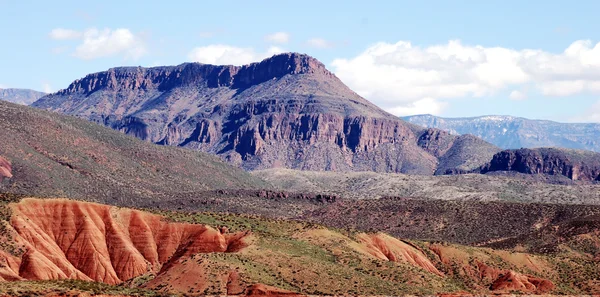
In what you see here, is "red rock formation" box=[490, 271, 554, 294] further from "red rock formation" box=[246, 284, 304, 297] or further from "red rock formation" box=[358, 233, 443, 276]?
"red rock formation" box=[246, 284, 304, 297]

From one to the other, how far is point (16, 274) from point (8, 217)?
12.1 metres

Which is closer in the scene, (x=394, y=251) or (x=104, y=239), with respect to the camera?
(x=104, y=239)

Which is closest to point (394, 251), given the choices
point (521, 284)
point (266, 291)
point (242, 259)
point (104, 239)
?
point (521, 284)

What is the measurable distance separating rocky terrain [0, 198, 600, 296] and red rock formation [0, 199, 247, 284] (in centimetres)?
13

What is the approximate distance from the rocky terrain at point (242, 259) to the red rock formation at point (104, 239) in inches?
5.1

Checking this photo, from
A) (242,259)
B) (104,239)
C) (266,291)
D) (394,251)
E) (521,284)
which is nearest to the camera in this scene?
(266,291)

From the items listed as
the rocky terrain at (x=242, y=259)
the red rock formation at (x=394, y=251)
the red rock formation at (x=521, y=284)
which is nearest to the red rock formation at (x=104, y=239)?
the rocky terrain at (x=242, y=259)

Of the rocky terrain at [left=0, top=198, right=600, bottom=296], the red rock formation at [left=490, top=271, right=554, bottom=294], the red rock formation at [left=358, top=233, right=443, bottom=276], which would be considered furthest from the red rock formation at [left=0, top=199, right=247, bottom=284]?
the red rock formation at [left=490, top=271, right=554, bottom=294]

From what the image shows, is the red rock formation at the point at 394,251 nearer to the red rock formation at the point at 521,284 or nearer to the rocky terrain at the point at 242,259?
the rocky terrain at the point at 242,259

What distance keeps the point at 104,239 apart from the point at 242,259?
26.6m

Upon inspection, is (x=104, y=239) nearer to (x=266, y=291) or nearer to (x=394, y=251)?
(x=394, y=251)

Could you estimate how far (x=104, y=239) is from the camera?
12700 cm

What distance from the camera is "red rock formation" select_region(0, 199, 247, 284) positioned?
4724 inches

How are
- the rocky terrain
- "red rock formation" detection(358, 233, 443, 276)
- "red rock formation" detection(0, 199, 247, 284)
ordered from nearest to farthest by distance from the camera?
the rocky terrain → "red rock formation" detection(0, 199, 247, 284) → "red rock formation" detection(358, 233, 443, 276)
